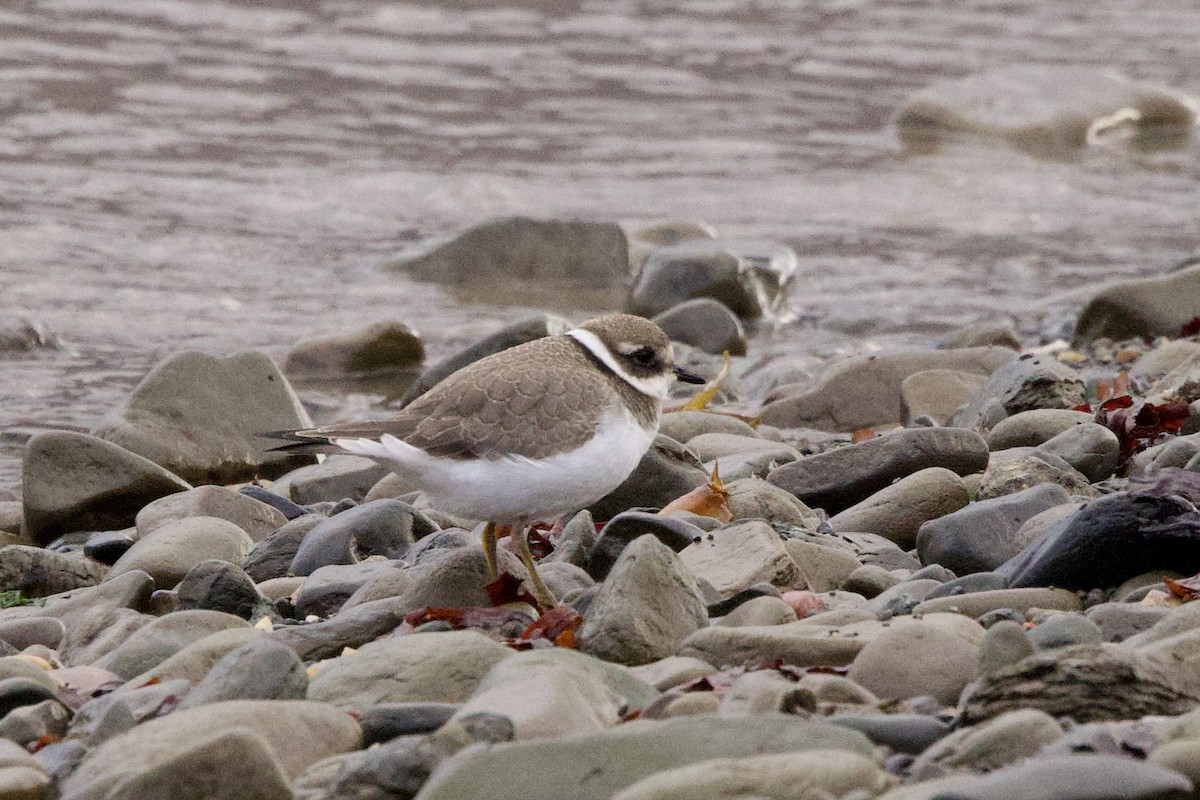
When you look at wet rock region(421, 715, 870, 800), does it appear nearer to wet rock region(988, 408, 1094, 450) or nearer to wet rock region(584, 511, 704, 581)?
wet rock region(584, 511, 704, 581)

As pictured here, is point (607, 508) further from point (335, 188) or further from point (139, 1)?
point (139, 1)

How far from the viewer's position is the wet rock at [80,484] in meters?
7.67

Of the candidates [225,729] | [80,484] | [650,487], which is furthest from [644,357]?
[80,484]

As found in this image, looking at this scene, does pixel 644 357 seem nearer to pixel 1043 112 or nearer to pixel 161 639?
pixel 161 639

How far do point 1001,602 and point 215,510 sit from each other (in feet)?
12.0

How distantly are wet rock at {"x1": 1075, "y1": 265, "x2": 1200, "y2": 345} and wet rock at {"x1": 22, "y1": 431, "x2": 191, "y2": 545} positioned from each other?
6.20 m

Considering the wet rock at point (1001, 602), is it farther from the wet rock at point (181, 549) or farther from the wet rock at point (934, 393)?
the wet rock at point (934, 393)

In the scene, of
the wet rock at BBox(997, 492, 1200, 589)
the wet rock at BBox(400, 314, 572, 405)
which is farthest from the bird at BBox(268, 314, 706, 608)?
the wet rock at BBox(400, 314, 572, 405)

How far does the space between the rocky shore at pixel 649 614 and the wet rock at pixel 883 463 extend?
1 cm

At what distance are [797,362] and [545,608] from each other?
19.0 ft

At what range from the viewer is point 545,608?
215 inches

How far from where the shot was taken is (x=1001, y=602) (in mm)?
5043

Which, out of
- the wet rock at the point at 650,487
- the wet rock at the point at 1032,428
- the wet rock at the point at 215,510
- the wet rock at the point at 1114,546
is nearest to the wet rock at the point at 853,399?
the wet rock at the point at 1032,428

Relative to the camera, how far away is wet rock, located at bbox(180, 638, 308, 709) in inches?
175
